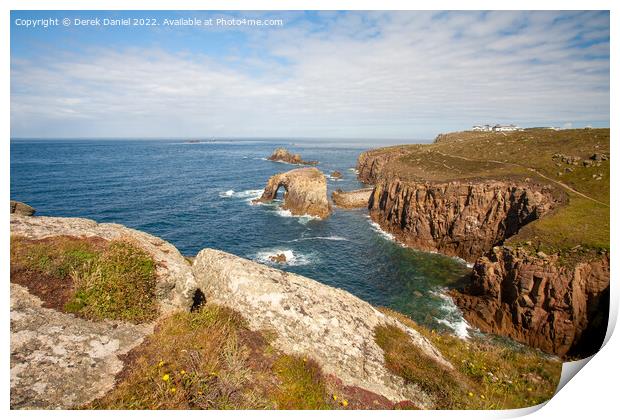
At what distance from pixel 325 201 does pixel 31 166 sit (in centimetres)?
11311

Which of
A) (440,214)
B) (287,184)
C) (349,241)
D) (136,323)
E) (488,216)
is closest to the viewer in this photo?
(136,323)

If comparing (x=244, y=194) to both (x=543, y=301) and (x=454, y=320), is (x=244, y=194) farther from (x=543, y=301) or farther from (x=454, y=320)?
(x=543, y=301)

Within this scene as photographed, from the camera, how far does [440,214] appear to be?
45.4 meters

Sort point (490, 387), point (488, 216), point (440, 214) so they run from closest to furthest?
point (490, 387), point (488, 216), point (440, 214)

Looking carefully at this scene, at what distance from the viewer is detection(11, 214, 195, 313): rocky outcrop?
10.1 m

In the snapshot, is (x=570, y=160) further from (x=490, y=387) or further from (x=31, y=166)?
(x=31, y=166)

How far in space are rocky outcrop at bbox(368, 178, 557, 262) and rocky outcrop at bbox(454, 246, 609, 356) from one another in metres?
12.0

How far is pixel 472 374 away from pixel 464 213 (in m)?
36.6

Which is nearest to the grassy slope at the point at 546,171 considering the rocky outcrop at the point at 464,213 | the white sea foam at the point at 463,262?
the rocky outcrop at the point at 464,213

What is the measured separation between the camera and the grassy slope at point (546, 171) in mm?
26703

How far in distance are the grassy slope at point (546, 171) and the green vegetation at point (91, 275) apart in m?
31.2
